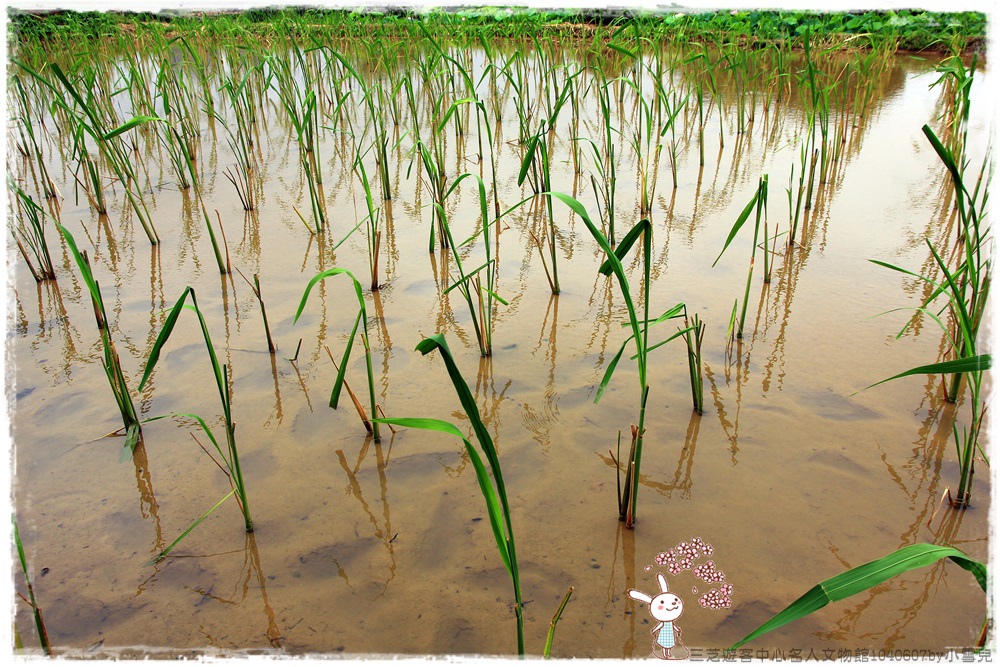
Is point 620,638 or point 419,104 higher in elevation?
point 419,104

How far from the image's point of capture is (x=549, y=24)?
7.02 metres

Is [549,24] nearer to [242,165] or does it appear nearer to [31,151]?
[242,165]

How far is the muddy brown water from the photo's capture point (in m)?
1.21

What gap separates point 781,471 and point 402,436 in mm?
872

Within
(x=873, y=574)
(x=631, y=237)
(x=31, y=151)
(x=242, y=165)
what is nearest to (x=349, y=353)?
(x=631, y=237)

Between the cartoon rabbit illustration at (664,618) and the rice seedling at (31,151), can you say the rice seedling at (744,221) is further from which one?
the rice seedling at (31,151)

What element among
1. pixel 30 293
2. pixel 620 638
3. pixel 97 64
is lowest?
pixel 620 638

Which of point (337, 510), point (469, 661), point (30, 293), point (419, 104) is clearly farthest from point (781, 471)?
point (419, 104)

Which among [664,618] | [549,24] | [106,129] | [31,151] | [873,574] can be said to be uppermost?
[549,24]

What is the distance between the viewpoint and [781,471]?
1541mm

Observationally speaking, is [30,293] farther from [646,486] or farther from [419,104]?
[419,104]

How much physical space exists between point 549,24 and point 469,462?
6441mm

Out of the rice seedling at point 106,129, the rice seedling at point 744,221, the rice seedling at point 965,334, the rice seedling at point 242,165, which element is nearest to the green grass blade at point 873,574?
the rice seedling at point 965,334

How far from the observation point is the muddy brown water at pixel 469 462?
3.99 ft
